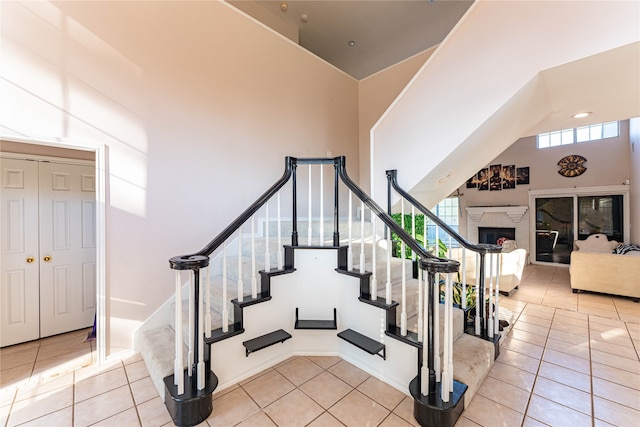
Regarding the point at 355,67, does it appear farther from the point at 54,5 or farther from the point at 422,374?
the point at 422,374

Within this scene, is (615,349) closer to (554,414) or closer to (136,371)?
(554,414)

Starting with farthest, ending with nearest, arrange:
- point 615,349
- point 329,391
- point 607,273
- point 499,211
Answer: point 499,211 → point 607,273 → point 615,349 → point 329,391

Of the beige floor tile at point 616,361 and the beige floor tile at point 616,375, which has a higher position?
the beige floor tile at point 616,375

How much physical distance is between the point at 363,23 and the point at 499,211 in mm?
6656

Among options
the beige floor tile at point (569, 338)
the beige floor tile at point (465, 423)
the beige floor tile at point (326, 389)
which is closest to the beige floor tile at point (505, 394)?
the beige floor tile at point (465, 423)

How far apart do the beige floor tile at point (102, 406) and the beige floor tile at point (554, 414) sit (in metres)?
2.79

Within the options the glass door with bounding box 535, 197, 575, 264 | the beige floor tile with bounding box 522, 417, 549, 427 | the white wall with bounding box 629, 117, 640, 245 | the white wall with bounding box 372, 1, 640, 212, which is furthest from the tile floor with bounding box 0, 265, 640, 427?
the glass door with bounding box 535, 197, 575, 264

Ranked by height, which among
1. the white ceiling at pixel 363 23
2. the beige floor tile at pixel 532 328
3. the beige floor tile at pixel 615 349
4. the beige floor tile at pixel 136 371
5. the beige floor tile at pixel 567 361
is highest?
the white ceiling at pixel 363 23

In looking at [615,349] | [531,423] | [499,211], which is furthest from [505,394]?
[499,211]

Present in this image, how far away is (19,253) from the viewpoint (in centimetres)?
287

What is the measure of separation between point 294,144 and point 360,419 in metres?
3.38

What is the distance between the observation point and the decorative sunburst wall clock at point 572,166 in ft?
22.1

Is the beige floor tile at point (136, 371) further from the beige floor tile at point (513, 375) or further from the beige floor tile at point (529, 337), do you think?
the beige floor tile at point (529, 337)

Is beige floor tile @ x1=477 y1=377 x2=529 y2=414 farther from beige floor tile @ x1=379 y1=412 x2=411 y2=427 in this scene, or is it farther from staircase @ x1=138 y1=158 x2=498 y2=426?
beige floor tile @ x1=379 y1=412 x2=411 y2=427
